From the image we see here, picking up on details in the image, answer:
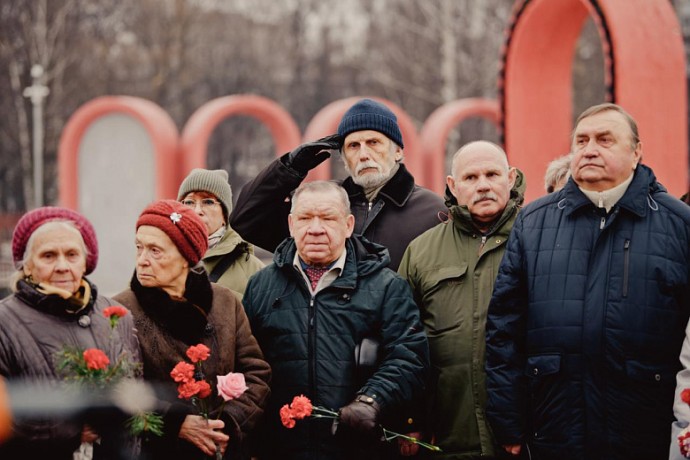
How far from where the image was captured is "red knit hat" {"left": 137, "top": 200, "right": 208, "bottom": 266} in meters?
3.60

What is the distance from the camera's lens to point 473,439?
12.7 feet

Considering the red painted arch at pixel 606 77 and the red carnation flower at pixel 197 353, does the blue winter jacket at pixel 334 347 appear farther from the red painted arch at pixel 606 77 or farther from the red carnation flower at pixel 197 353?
the red painted arch at pixel 606 77

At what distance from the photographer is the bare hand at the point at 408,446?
3.92 m

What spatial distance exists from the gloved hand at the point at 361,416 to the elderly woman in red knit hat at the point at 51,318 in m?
0.83

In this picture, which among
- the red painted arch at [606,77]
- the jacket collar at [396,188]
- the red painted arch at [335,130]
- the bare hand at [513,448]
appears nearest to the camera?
the bare hand at [513,448]

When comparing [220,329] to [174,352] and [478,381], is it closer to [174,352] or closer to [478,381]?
[174,352]

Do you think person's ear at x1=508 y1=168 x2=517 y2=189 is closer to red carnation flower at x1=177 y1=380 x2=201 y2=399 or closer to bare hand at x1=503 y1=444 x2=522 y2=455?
bare hand at x1=503 y1=444 x2=522 y2=455

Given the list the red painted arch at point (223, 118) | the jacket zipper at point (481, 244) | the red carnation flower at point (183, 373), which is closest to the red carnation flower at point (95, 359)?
the red carnation flower at point (183, 373)

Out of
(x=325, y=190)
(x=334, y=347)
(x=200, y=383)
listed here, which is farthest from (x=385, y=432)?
(x=325, y=190)

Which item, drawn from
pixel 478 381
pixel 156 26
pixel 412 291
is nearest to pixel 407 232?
pixel 412 291

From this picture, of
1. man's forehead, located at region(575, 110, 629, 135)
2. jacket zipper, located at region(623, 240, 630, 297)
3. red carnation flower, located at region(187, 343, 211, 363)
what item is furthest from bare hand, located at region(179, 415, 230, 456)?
man's forehead, located at region(575, 110, 629, 135)

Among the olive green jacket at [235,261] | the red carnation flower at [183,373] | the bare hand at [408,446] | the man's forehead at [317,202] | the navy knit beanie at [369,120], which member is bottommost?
the bare hand at [408,446]

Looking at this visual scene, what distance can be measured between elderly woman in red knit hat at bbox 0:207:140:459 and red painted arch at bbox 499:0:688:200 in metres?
5.24

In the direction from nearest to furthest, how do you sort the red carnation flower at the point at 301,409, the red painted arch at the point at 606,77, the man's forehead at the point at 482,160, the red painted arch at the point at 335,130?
the red carnation flower at the point at 301,409, the man's forehead at the point at 482,160, the red painted arch at the point at 606,77, the red painted arch at the point at 335,130
